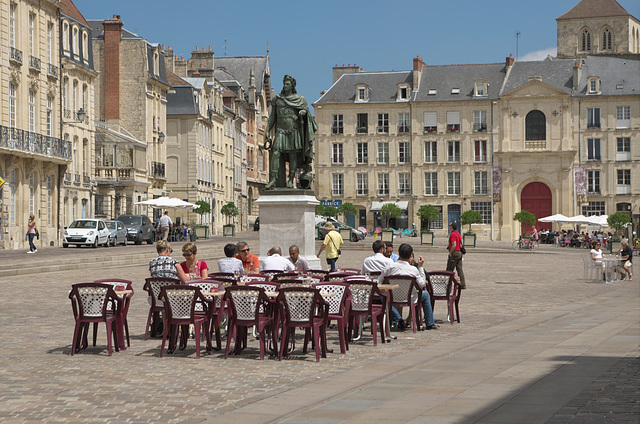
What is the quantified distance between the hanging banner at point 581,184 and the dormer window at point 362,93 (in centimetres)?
1745

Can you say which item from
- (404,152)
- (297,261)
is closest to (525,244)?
(404,152)

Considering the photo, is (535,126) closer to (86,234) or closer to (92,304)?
(86,234)

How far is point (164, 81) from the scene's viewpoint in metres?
63.8

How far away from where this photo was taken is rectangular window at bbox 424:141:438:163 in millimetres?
76938

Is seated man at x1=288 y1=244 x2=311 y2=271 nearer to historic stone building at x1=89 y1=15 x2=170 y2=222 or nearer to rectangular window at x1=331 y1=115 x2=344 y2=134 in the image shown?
historic stone building at x1=89 y1=15 x2=170 y2=222

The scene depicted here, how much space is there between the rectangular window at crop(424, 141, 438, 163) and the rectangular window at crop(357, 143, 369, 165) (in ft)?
15.6

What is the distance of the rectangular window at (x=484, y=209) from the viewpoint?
248ft

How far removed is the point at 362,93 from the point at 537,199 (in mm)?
16368

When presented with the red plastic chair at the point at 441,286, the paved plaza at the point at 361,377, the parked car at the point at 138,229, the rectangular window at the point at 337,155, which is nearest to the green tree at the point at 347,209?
the rectangular window at the point at 337,155

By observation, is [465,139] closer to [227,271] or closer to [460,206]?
[460,206]

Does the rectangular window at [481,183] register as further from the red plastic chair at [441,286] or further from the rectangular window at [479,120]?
the red plastic chair at [441,286]

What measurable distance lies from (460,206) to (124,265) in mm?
48207

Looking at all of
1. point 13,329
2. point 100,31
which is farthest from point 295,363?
point 100,31

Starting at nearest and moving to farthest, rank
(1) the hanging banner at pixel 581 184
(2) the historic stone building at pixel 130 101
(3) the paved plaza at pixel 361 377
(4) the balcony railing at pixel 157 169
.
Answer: (3) the paved plaza at pixel 361 377 → (2) the historic stone building at pixel 130 101 → (4) the balcony railing at pixel 157 169 → (1) the hanging banner at pixel 581 184
